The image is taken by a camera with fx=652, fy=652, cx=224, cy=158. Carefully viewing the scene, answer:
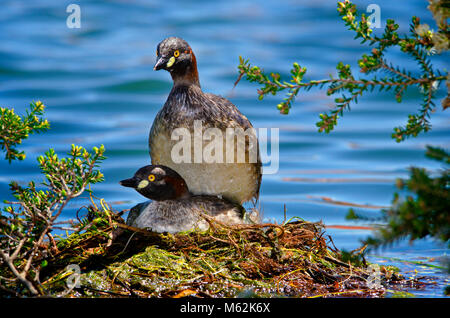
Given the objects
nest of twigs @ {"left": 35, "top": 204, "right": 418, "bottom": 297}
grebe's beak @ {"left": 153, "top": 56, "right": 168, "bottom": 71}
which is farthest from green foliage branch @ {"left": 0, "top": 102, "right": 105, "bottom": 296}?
grebe's beak @ {"left": 153, "top": 56, "right": 168, "bottom": 71}

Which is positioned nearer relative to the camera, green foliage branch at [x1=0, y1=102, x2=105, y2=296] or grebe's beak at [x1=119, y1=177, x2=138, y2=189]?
green foliage branch at [x1=0, y1=102, x2=105, y2=296]

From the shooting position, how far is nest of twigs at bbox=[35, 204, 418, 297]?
16.6 feet

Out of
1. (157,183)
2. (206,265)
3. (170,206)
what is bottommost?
(206,265)

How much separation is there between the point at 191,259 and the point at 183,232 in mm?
429

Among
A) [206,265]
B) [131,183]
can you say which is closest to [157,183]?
[131,183]

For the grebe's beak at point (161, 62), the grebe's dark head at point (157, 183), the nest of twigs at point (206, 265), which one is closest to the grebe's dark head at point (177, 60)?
the grebe's beak at point (161, 62)

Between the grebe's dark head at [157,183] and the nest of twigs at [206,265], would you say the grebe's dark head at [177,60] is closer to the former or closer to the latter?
the grebe's dark head at [157,183]

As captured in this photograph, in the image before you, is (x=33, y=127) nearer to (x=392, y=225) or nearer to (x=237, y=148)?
(x=237, y=148)

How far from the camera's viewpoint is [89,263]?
528 centimetres

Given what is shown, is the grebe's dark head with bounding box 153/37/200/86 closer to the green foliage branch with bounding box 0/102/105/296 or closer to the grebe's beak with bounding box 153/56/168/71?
the grebe's beak with bounding box 153/56/168/71

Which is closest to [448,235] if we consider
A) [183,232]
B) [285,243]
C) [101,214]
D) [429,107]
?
[429,107]

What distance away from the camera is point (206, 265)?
5.30 meters

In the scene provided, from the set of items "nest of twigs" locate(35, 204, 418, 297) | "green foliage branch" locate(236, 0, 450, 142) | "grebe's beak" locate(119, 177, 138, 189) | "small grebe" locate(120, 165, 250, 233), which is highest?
"green foliage branch" locate(236, 0, 450, 142)

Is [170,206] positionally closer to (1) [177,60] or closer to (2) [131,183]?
(2) [131,183]
